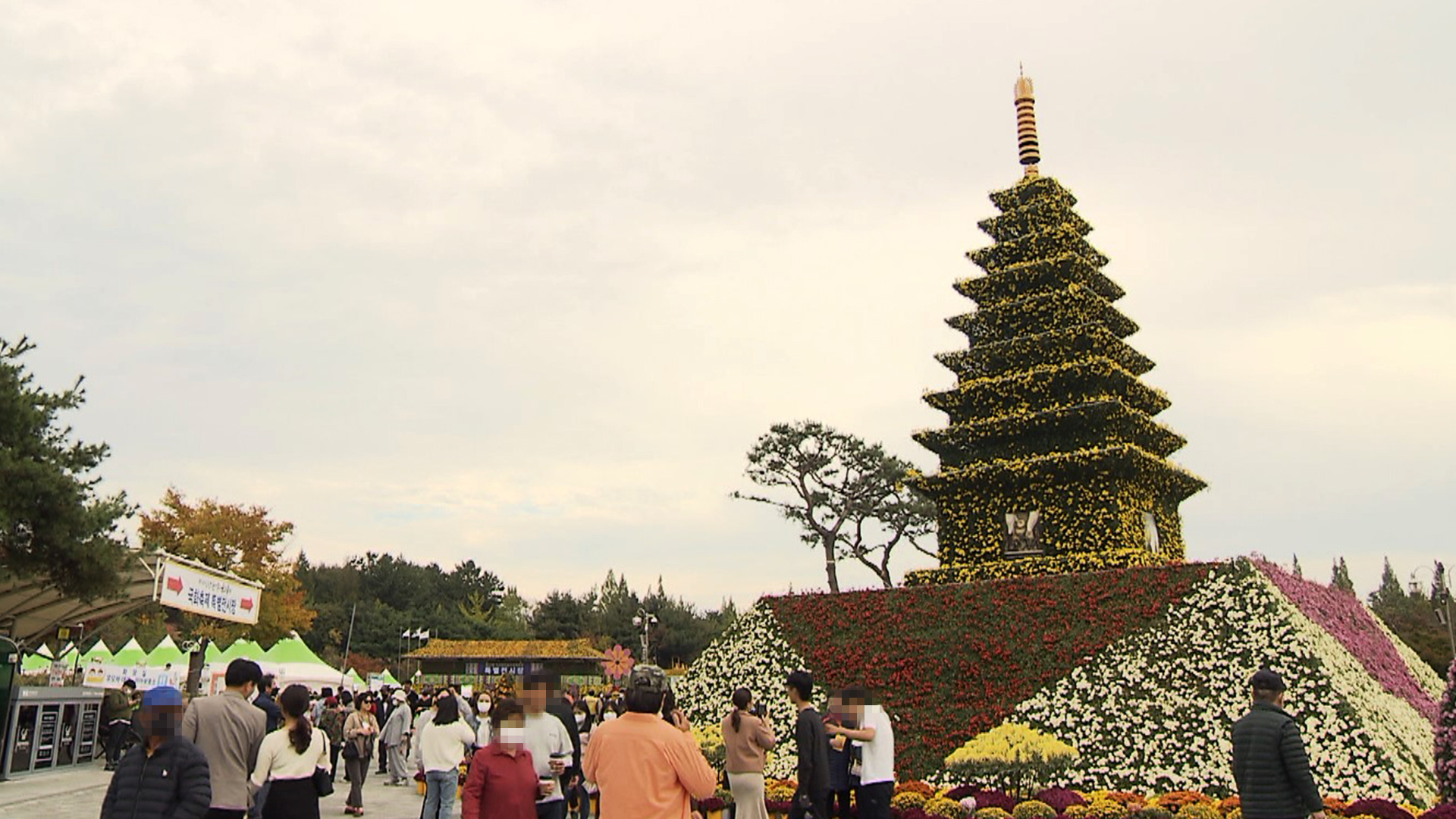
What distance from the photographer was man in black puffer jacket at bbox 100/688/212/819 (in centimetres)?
534

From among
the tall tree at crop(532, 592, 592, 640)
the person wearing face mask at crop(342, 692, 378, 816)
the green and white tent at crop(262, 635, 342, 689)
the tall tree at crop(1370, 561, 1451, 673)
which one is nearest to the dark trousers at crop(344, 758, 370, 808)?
the person wearing face mask at crop(342, 692, 378, 816)

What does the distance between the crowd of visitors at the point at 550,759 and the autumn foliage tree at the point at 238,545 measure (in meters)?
41.2

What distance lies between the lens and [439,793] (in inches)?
383

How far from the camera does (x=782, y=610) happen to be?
74.1 feet

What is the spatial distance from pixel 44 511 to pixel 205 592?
11.1 ft

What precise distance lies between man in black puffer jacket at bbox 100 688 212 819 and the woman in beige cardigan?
13.4 feet

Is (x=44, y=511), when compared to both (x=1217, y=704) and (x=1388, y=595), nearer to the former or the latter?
(x=1217, y=704)

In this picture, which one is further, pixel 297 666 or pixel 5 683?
pixel 297 666

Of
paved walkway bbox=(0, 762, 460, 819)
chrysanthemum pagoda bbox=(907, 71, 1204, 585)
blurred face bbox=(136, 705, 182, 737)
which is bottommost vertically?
paved walkway bbox=(0, 762, 460, 819)

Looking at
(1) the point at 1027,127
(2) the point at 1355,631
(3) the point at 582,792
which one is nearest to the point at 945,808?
(3) the point at 582,792

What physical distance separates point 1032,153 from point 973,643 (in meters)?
15.7

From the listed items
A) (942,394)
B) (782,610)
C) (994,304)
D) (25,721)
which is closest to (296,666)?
(25,721)

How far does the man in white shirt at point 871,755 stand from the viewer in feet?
28.2

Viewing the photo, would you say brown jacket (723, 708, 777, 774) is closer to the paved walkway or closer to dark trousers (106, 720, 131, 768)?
the paved walkway
